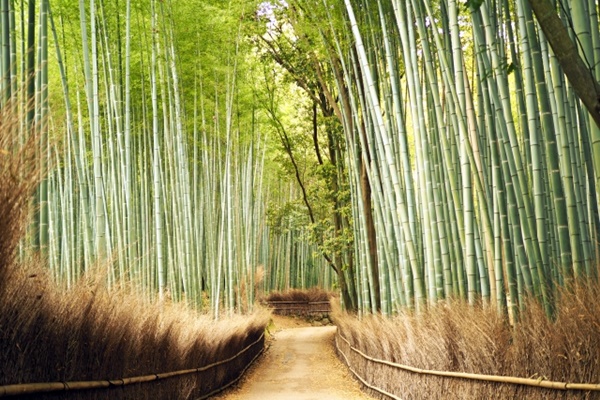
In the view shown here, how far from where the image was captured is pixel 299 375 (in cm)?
850

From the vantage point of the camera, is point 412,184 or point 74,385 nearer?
point 74,385

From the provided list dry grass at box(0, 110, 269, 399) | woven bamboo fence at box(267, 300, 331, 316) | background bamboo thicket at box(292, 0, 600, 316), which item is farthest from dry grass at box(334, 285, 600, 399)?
woven bamboo fence at box(267, 300, 331, 316)

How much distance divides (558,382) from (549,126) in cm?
122

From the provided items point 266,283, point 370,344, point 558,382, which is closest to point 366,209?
point 370,344

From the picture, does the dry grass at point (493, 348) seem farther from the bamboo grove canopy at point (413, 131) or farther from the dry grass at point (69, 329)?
the dry grass at point (69, 329)

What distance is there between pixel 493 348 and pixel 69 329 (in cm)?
211

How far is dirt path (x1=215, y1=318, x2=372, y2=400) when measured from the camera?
6.71m

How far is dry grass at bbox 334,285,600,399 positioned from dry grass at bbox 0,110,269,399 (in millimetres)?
1675

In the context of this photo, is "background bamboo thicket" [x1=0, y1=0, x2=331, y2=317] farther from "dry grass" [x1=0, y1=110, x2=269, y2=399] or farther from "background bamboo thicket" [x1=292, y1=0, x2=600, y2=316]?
"background bamboo thicket" [x1=292, y1=0, x2=600, y2=316]

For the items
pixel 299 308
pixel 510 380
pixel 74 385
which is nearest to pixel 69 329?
pixel 74 385

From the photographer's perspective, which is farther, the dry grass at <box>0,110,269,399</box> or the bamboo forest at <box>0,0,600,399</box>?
the bamboo forest at <box>0,0,600,399</box>

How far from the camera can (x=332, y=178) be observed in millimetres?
12078

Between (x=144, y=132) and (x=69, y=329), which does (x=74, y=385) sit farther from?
(x=144, y=132)

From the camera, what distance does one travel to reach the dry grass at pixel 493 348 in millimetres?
2629
